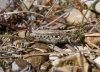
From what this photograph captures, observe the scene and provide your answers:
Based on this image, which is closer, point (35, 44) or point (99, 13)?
point (35, 44)

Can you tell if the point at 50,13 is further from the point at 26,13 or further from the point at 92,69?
the point at 92,69

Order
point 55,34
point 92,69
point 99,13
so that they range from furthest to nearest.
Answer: point 99,13, point 55,34, point 92,69

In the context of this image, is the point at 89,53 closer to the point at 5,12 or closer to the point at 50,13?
the point at 50,13

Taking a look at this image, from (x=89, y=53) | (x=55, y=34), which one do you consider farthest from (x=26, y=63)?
(x=89, y=53)

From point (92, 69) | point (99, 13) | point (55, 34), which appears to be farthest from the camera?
point (99, 13)

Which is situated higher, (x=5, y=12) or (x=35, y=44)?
(x=5, y=12)

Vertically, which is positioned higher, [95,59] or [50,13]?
[50,13]

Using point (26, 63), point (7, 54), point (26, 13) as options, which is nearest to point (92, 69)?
point (26, 63)

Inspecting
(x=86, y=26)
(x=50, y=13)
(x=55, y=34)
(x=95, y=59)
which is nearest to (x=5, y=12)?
(x=50, y=13)

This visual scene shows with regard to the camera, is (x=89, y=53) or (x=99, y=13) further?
(x=99, y=13)
